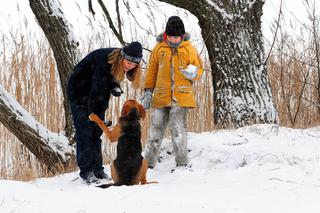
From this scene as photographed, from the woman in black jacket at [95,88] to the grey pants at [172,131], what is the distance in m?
0.57

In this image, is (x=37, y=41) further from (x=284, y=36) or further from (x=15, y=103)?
(x=284, y=36)

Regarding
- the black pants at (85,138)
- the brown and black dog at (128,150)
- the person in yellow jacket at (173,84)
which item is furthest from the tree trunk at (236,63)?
the brown and black dog at (128,150)

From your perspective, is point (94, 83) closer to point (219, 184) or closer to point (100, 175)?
point (100, 175)

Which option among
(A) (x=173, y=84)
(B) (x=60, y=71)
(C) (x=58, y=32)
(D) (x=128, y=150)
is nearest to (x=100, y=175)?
(D) (x=128, y=150)

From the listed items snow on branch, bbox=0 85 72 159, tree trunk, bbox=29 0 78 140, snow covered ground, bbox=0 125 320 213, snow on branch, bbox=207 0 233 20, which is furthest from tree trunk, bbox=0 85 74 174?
snow on branch, bbox=207 0 233 20

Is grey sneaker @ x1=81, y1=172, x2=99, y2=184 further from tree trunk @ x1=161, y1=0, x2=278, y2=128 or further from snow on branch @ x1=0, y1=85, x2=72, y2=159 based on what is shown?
tree trunk @ x1=161, y1=0, x2=278, y2=128

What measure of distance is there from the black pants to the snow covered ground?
0.73ft

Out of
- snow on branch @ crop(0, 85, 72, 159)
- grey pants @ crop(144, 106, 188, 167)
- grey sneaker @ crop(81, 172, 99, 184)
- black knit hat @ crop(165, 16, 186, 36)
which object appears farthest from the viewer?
snow on branch @ crop(0, 85, 72, 159)

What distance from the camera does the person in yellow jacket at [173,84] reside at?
505cm

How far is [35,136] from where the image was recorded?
578 centimetres

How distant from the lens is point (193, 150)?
5504mm

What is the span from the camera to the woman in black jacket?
461 centimetres

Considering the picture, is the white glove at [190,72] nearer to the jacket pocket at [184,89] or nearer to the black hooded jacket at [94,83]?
the jacket pocket at [184,89]

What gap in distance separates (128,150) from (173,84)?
1039mm
